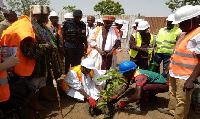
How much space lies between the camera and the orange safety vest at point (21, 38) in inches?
108

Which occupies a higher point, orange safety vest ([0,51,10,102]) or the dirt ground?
orange safety vest ([0,51,10,102])

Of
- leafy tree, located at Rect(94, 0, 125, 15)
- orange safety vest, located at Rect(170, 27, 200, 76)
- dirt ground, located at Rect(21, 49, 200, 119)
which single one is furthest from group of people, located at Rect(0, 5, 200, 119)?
leafy tree, located at Rect(94, 0, 125, 15)

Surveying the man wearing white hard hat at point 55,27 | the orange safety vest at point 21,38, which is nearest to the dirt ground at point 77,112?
the orange safety vest at point 21,38

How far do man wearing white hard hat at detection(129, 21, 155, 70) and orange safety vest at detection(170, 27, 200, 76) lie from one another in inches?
73.6

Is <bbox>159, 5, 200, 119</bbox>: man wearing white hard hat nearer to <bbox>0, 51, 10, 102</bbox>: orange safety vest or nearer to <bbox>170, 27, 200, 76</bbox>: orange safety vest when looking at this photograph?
<bbox>170, 27, 200, 76</bbox>: orange safety vest

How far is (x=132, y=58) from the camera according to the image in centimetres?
484

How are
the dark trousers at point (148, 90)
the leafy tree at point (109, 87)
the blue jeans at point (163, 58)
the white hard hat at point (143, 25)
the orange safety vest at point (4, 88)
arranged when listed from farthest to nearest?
the blue jeans at point (163, 58), the white hard hat at point (143, 25), the dark trousers at point (148, 90), the leafy tree at point (109, 87), the orange safety vest at point (4, 88)

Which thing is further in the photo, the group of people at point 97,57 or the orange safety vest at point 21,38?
the orange safety vest at point 21,38

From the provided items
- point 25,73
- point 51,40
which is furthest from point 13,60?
point 51,40

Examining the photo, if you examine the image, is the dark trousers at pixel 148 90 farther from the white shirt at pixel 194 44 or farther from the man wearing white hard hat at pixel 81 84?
the white shirt at pixel 194 44

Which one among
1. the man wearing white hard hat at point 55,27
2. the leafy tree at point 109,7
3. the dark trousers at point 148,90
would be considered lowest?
the dark trousers at point 148,90

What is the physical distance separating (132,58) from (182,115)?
2.25 m

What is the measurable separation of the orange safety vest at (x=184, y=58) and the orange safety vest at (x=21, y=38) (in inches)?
90.0

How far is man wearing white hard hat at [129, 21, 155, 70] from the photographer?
180 inches
